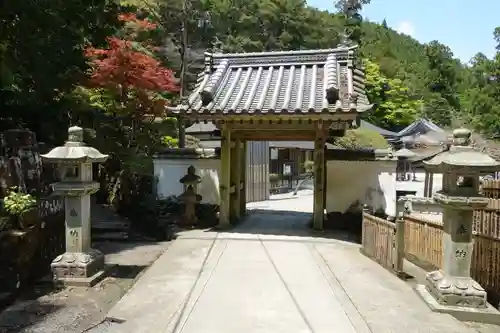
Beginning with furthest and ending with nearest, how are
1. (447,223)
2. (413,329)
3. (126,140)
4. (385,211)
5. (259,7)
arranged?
(259,7) → (126,140) → (385,211) → (447,223) → (413,329)

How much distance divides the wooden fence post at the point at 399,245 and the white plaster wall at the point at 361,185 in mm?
3773

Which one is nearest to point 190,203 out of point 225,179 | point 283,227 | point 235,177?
point 225,179

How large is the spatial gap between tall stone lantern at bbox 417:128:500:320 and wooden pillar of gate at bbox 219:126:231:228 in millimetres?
5586

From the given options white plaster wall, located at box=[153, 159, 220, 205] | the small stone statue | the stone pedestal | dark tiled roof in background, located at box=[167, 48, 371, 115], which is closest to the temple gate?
dark tiled roof in background, located at box=[167, 48, 371, 115]

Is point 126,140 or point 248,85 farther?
point 126,140

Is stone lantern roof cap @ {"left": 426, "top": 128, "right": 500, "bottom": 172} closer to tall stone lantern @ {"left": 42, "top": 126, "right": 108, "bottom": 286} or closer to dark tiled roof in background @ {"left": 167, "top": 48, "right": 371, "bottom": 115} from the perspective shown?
dark tiled roof in background @ {"left": 167, "top": 48, "right": 371, "bottom": 115}

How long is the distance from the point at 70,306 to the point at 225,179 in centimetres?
544

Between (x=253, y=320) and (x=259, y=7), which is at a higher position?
(x=259, y=7)

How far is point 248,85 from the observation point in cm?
1120

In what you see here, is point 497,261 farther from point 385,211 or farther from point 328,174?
point 328,174

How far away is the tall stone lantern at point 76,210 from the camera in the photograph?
6.31m

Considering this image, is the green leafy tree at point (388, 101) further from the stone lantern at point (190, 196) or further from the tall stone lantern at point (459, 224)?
the tall stone lantern at point (459, 224)

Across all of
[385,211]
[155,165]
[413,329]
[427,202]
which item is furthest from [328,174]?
[413,329]

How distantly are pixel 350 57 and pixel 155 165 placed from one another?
659 cm
